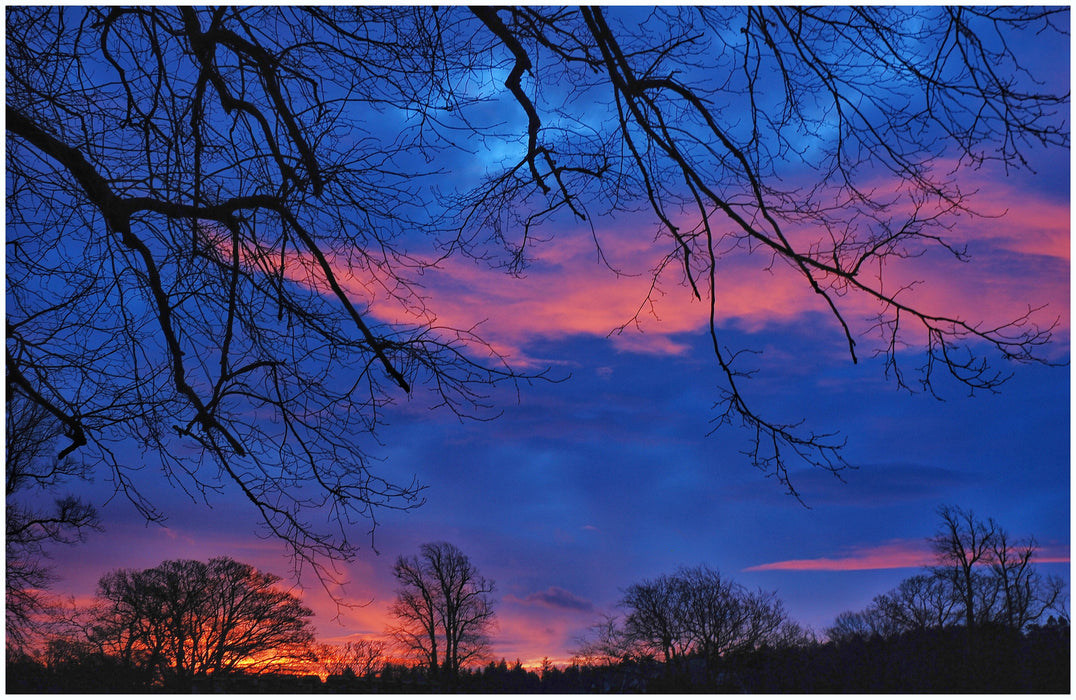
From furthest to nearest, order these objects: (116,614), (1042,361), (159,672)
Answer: (116,614)
(159,672)
(1042,361)

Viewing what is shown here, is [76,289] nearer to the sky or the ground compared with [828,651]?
nearer to the sky

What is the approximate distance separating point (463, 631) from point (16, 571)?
8376mm

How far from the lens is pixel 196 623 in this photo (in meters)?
11.3

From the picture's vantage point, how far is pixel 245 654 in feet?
33.6

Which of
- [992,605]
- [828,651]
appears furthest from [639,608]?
[992,605]

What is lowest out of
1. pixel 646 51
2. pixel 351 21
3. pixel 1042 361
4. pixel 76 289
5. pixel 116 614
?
pixel 116 614

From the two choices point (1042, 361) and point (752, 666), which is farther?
point (752, 666)

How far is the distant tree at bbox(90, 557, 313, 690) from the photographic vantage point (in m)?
8.81

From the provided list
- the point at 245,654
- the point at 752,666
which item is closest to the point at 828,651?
the point at 752,666

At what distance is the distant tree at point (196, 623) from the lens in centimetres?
881

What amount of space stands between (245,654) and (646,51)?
9074 millimetres

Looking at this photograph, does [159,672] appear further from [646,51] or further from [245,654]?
[646,51]

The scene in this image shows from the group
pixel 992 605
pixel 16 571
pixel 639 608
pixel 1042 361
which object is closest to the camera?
pixel 1042 361

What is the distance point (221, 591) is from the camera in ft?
40.7
